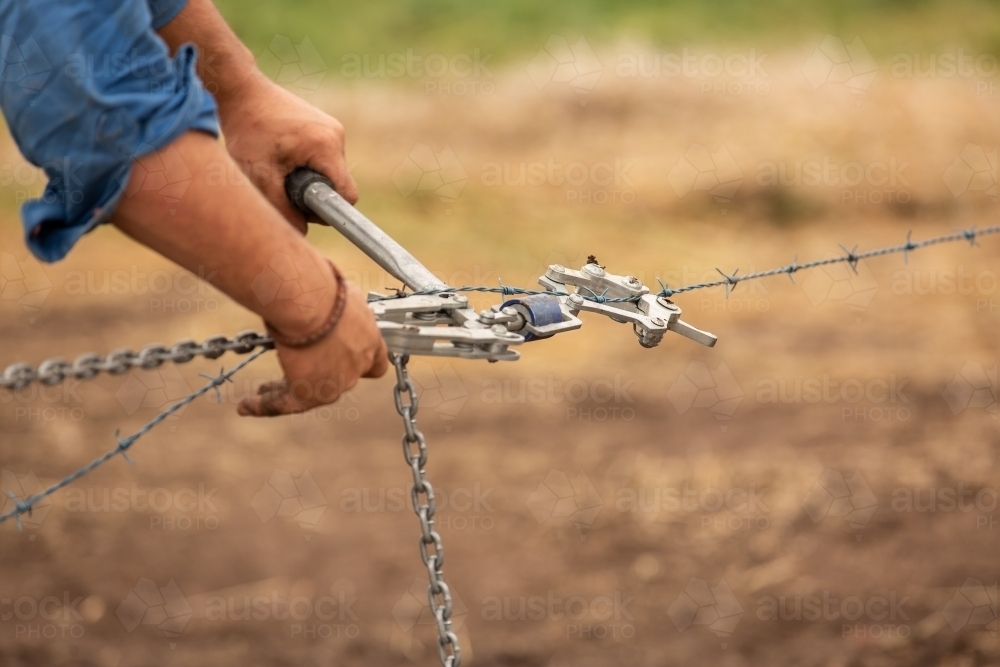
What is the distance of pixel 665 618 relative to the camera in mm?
4070

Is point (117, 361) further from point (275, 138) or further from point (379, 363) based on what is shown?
point (275, 138)

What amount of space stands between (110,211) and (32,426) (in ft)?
13.1

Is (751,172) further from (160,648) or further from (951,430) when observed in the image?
(160,648)

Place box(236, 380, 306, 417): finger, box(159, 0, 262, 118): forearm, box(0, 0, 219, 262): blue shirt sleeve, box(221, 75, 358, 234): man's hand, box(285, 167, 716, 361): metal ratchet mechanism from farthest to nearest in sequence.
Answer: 1. box(221, 75, 358, 234): man's hand
2. box(159, 0, 262, 118): forearm
3. box(285, 167, 716, 361): metal ratchet mechanism
4. box(236, 380, 306, 417): finger
5. box(0, 0, 219, 262): blue shirt sleeve

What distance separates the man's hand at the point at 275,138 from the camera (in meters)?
2.18

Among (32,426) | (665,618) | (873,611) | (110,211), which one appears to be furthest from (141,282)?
→ (110,211)

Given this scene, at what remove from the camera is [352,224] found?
7.09 ft

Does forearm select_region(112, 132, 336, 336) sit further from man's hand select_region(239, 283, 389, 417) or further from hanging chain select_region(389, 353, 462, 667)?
hanging chain select_region(389, 353, 462, 667)

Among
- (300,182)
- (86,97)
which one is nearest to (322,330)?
(86,97)

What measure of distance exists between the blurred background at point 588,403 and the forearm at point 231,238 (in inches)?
99.9

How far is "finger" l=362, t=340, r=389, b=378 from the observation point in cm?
180

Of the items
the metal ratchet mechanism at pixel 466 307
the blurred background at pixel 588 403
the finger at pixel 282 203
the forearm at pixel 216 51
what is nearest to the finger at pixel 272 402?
the metal ratchet mechanism at pixel 466 307

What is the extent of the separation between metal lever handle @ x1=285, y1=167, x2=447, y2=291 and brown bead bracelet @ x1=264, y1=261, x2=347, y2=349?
0.37 m

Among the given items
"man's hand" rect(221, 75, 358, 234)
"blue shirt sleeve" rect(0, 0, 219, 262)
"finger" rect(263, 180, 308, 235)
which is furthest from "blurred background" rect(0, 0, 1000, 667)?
"blue shirt sleeve" rect(0, 0, 219, 262)
